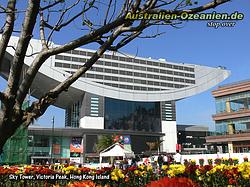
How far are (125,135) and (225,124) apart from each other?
30122mm

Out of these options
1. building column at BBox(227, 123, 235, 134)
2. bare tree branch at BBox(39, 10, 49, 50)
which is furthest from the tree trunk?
building column at BBox(227, 123, 235, 134)

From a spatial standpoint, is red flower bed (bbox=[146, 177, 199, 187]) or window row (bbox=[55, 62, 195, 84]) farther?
window row (bbox=[55, 62, 195, 84])

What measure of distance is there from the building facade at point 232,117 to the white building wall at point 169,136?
3130 centimetres

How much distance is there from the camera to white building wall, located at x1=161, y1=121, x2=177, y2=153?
269 ft

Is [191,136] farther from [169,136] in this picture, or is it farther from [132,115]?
[132,115]

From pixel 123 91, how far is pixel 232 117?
35197 millimetres

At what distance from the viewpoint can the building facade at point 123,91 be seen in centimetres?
7481

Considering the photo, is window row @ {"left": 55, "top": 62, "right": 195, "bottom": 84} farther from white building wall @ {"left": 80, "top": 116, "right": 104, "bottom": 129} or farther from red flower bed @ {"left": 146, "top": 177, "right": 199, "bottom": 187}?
red flower bed @ {"left": 146, "top": 177, "right": 199, "bottom": 187}

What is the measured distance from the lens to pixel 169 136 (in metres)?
82.6

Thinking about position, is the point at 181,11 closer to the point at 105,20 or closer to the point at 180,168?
the point at 105,20

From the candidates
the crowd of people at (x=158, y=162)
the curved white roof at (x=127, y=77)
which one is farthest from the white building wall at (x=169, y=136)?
the crowd of people at (x=158, y=162)

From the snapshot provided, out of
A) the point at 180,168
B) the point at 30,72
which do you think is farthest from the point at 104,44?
the point at 180,168

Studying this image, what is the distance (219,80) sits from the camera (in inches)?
3770

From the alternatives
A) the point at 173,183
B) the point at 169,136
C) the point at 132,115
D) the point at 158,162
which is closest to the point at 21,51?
the point at 173,183
